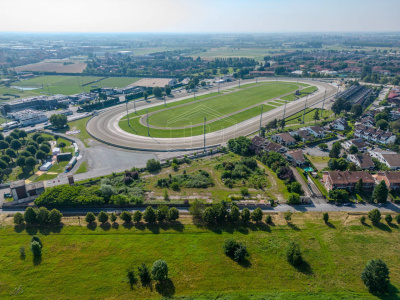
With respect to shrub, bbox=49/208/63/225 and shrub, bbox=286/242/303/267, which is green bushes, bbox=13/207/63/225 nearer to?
shrub, bbox=49/208/63/225

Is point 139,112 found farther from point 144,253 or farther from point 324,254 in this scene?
point 324,254

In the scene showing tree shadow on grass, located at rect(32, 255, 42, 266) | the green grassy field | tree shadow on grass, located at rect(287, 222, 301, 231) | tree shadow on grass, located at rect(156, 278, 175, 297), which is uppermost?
the green grassy field

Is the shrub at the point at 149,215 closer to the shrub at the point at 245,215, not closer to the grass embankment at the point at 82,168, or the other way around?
the shrub at the point at 245,215

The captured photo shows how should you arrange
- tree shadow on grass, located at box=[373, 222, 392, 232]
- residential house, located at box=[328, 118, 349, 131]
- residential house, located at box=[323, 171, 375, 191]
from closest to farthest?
tree shadow on grass, located at box=[373, 222, 392, 232], residential house, located at box=[323, 171, 375, 191], residential house, located at box=[328, 118, 349, 131]

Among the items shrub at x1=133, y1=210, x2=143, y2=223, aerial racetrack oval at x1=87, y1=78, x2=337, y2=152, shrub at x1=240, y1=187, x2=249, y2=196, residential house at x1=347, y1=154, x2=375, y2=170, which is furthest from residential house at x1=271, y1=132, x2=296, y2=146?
shrub at x1=133, y1=210, x2=143, y2=223

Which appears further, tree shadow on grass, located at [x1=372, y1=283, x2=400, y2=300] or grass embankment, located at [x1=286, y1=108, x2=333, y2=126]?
grass embankment, located at [x1=286, y1=108, x2=333, y2=126]

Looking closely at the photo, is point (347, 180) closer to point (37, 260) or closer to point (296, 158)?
point (296, 158)

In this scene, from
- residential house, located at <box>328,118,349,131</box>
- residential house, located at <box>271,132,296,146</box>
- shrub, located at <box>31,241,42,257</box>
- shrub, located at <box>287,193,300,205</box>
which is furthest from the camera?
residential house, located at <box>328,118,349,131</box>

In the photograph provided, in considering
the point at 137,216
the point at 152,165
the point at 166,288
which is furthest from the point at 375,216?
the point at 152,165

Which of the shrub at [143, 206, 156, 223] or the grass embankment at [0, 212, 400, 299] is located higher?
the shrub at [143, 206, 156, 223]
